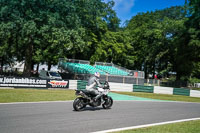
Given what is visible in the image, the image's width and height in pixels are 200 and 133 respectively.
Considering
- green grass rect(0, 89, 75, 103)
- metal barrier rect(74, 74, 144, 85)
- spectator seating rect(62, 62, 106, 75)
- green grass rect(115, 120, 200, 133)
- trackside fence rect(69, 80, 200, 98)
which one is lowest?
green grass rect(115, 120, 200, 133)

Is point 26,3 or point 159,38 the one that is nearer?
point 26,3

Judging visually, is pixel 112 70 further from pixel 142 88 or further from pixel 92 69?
pixel 142 88

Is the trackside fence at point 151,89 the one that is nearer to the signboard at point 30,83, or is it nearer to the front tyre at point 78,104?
the signboard at point 30,83

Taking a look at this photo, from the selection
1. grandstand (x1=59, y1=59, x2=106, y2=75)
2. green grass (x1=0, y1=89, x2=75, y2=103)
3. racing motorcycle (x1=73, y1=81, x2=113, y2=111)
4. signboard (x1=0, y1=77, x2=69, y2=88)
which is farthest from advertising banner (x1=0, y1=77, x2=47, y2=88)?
racing motorcycle (x1=73, y1=81, x2=113, y2=111)

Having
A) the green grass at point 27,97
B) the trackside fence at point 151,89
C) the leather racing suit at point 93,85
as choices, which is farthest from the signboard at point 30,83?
the leather racing suit at point 93,85

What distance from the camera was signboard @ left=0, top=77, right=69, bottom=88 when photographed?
19109 millimetres

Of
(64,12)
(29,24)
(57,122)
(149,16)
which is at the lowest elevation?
(57,122)

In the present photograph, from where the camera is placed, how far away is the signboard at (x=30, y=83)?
19.1 meters

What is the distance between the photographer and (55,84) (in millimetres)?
21516

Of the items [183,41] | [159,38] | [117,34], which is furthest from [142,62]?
[183,41]

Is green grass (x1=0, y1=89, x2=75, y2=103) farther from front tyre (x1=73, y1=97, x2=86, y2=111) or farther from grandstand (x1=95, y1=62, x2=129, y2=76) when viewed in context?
grandstand (x1=95, y1=62, x2=129, y2=76)

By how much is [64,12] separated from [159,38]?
27095mm

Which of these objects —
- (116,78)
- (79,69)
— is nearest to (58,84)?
(79,69)

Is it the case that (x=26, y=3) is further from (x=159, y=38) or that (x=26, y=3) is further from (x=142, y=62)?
(x=142, y=62)
